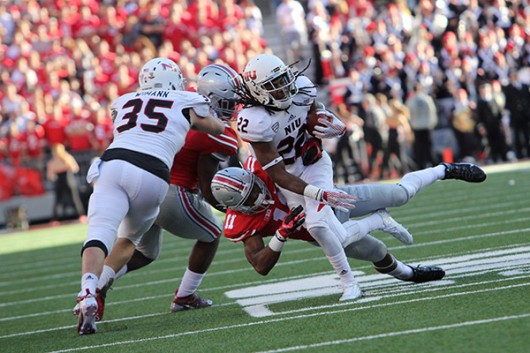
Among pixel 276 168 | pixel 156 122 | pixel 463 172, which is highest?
pixel 156 122

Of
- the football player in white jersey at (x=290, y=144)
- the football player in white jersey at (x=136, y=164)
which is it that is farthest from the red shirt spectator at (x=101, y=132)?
the football player in white jersey at (x=290, y=144)

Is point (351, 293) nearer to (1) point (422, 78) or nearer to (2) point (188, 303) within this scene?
(2) point (188, 303)

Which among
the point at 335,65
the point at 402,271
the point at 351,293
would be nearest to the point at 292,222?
the point at 351,293

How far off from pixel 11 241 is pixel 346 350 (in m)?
10.2

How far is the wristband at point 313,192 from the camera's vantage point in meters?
5.31

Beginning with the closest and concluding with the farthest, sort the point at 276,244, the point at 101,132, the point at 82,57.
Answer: the point at 276,244 → the point at 101,132 → the point at 82,57

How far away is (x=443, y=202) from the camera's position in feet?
36.2

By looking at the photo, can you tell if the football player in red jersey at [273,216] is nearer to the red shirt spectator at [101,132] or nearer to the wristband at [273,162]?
the wristband at [273,162]

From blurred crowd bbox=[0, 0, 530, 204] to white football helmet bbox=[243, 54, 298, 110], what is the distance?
34.4 ft

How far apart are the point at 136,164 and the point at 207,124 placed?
51cm

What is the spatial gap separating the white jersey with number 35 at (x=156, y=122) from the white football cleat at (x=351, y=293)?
1160 millimetres

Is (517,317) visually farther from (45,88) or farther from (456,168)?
(45,88)

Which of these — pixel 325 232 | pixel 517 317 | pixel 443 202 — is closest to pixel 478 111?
pixel 443 202

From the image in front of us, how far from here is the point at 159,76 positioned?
5.88m
